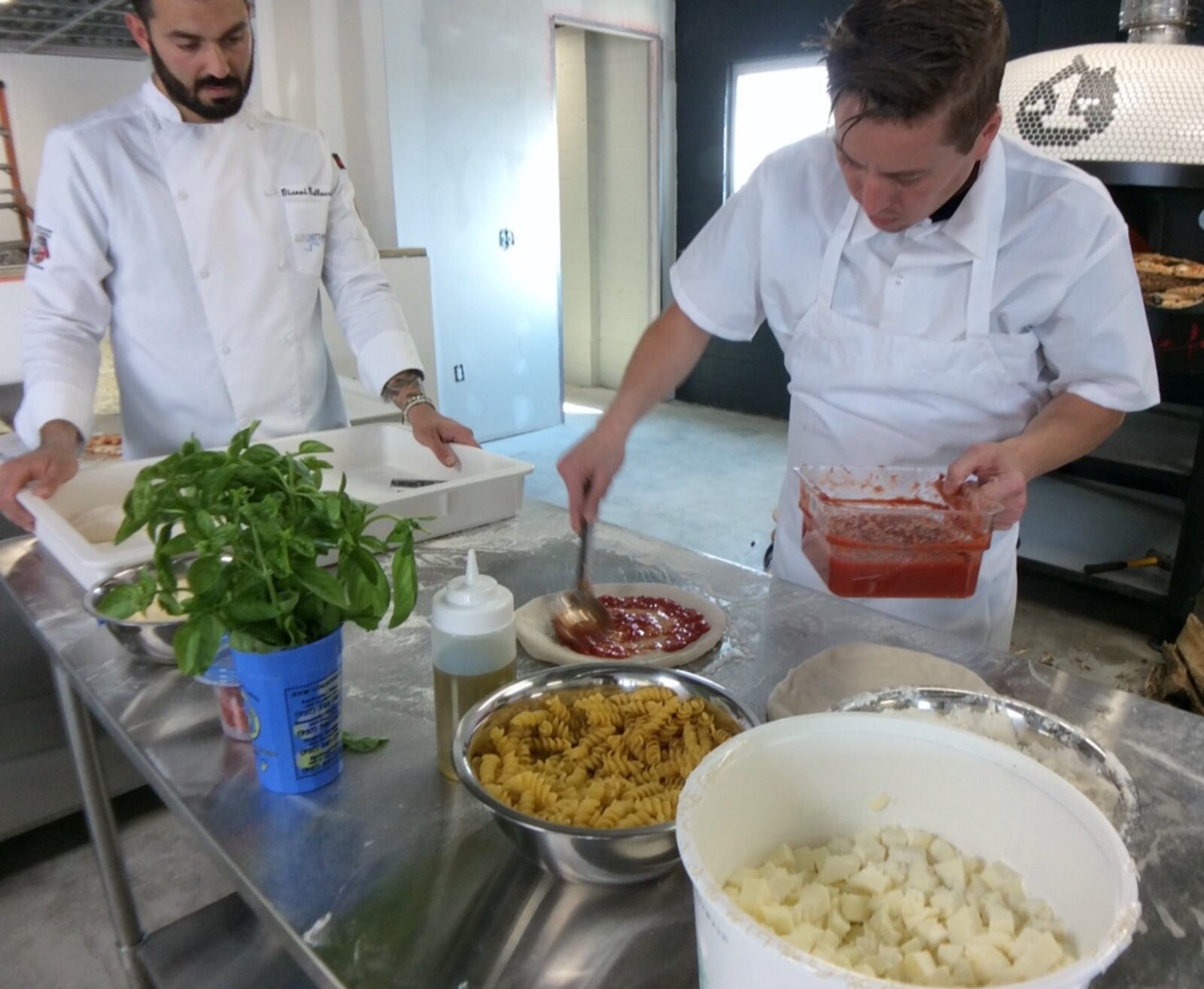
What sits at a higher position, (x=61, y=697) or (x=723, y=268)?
(x=723, y=268)

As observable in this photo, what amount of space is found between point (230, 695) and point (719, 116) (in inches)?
201

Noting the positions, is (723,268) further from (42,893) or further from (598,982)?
(42,893)

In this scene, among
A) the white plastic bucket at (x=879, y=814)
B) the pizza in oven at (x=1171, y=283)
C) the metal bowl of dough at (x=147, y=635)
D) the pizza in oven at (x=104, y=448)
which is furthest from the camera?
the pizza in oven at (x=1171, y=283)

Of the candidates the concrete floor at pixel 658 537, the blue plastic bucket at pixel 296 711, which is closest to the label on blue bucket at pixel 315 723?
the blue plastic bucket at pixel 296 711

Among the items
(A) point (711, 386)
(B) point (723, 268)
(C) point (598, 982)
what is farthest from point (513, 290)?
(C) point (598, 982)

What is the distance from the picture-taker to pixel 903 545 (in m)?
1.15

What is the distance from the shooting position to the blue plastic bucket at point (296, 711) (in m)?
0.81

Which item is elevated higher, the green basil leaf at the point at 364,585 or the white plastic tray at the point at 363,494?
the green basil leaf at the point at 364,585

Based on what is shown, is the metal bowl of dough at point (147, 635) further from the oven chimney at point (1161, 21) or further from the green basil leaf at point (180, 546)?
the oven chimney at point (1161, 21)

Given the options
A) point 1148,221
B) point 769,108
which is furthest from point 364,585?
point 769,108

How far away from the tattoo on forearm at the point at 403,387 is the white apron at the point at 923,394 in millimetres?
728

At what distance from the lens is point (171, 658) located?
110cm

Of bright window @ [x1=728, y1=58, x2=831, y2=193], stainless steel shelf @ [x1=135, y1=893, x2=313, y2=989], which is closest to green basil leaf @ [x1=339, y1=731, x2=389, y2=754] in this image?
stainless steel shelf @ [x1=135, y1=893, x2=313, y2=989]

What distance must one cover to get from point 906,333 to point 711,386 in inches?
180
